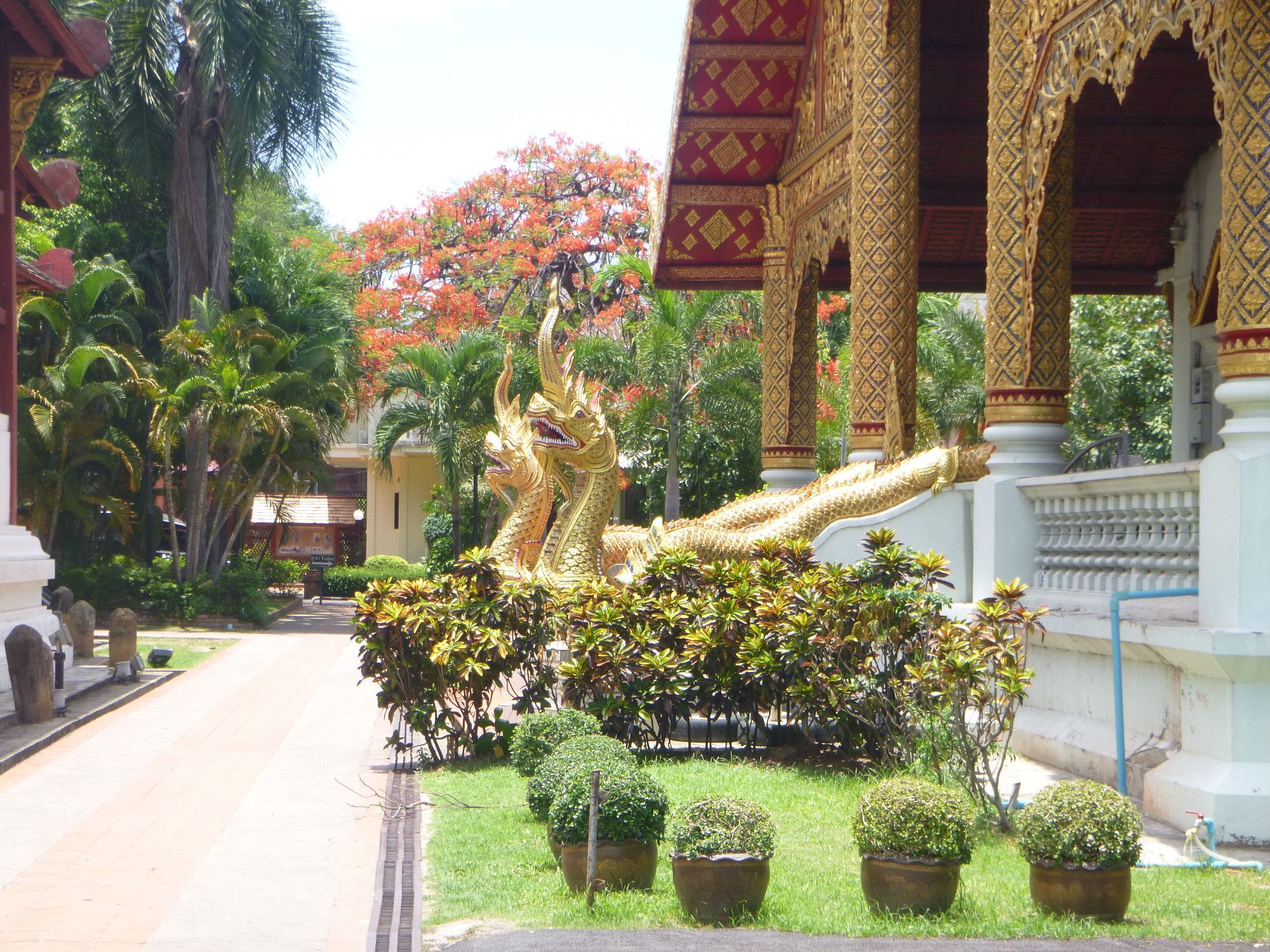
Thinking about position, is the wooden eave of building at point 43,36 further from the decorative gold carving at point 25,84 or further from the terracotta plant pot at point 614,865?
the terracotta plant pot at point 614,865

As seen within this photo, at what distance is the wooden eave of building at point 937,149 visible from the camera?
12000 mm

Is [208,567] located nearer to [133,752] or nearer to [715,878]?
[133,752]

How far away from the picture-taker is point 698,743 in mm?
9344

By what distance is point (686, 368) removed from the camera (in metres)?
22.2

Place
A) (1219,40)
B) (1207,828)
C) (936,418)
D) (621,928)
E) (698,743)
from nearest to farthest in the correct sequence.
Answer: (621,928) → (1207,828) → (1219,40) → (698,743) → (936,418)

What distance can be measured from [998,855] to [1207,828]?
3.02 ft

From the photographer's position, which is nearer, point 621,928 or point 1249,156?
point 621,928

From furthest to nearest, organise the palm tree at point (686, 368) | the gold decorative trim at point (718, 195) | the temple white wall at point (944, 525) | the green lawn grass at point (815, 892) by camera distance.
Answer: the palm tree at point (686, 368), the gold decorative trim at point (718, 195), the temple white wall at point (944, 525), the green lawn grass at point (815, 892)

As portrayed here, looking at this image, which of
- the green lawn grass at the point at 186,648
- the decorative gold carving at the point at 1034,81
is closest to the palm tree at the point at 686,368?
the green lawn grass at the point at 186,648

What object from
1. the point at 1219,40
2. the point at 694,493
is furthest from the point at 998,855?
the point at 694,493

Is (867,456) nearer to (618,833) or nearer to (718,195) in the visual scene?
(718,195)

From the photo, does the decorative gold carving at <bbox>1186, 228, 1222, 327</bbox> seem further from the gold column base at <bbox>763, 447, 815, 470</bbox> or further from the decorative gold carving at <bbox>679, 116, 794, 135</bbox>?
the decorative gold carving at <bbox>679, 116, 794, 135</bbox>

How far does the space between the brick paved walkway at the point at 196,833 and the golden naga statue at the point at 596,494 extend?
229 centimetres

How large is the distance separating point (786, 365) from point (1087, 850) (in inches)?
422
